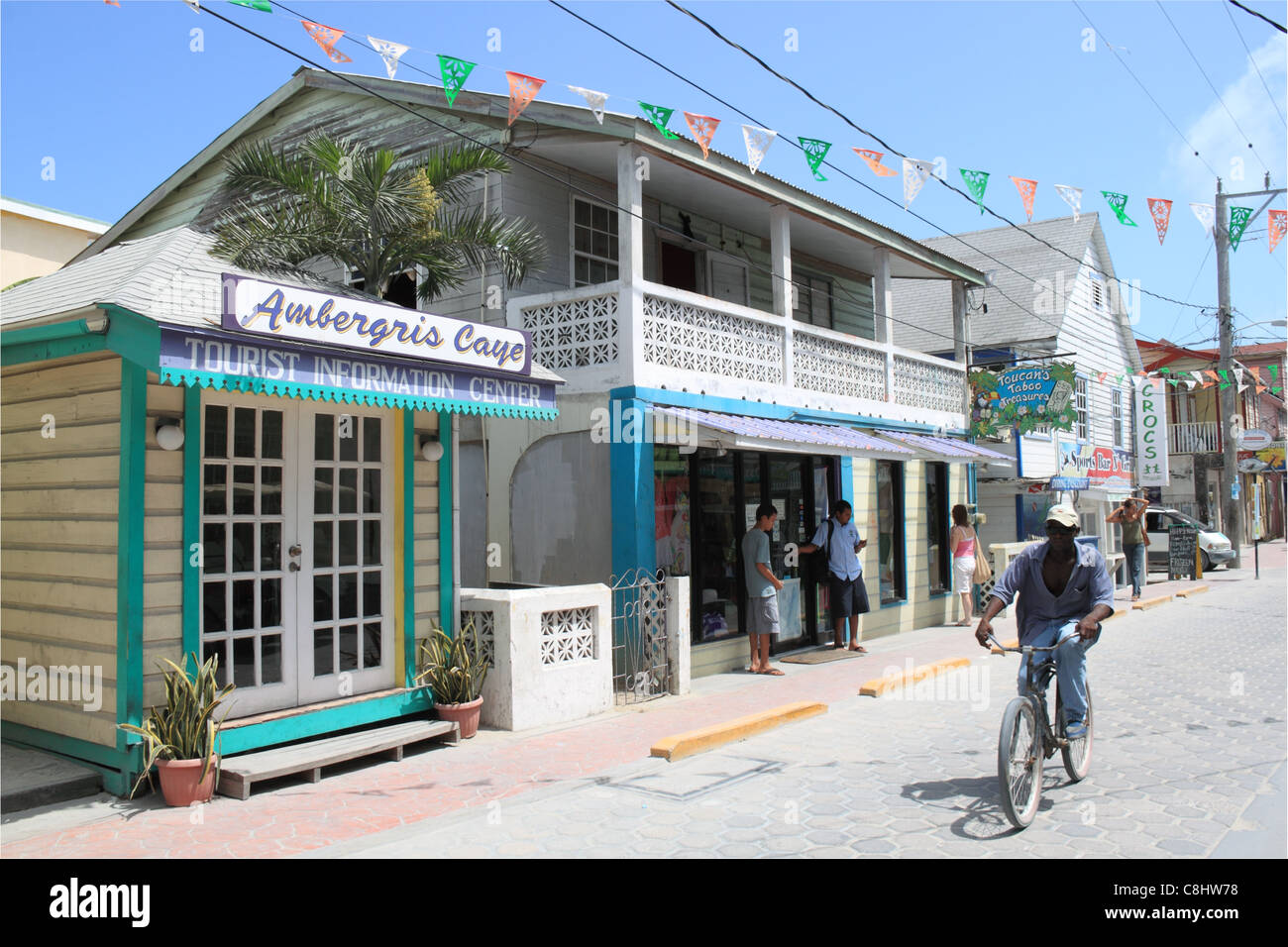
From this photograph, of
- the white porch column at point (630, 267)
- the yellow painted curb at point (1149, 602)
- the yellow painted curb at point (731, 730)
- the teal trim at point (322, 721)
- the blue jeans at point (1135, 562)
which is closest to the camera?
the teal trim at point (322, 721)

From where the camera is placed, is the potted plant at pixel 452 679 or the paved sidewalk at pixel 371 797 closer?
the paved sidewalk at pixel 371 797

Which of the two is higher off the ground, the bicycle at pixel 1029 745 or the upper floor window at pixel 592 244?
the upper floor window at pixel 592 244

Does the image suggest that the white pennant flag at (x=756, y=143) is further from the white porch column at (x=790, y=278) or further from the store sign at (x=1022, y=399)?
the store sign at (x=1022, y=399)

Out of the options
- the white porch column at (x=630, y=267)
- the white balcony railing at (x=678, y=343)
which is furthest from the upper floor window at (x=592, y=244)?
the white porch column at (x=630, y=267)

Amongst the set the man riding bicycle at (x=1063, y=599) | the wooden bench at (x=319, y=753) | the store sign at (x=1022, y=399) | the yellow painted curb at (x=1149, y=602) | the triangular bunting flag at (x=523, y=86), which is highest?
the triangular bunting flag at (x=523, y=86)

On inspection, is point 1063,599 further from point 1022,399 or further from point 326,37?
point 1022,399

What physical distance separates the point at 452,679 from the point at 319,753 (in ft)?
4.53

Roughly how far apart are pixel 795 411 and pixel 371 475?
681 centimetres

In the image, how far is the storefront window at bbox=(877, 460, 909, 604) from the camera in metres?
15.3

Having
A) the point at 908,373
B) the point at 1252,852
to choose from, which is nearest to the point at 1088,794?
the point at 1252,852

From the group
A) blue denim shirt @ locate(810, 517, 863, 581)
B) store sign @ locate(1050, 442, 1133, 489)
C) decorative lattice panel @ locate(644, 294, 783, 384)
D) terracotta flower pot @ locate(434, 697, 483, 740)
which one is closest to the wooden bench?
terracotta flower pot @ locate(434, 697, 483, 740)

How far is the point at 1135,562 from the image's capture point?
1814 cm

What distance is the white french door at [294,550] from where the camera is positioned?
6.76 m

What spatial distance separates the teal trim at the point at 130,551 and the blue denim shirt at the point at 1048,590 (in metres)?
5.46
